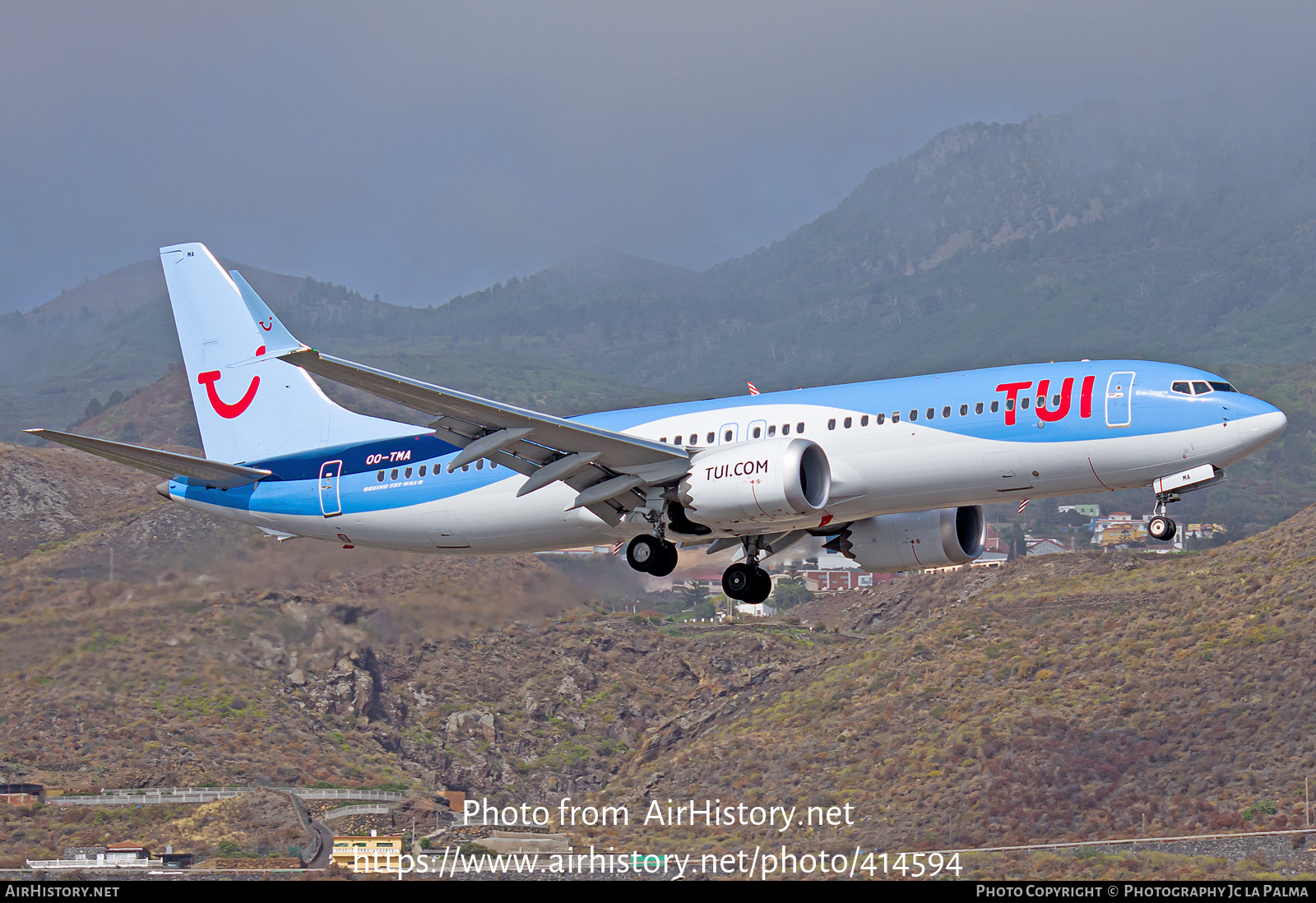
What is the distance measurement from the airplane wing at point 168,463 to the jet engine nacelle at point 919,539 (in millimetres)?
16483

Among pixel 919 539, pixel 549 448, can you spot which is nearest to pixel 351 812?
pixel 549 448

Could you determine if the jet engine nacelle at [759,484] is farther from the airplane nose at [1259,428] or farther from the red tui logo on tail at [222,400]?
the red tui logo on tail at [222,400]

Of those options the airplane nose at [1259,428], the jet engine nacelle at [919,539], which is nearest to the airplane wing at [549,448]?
the jet engine nacelle at [919,539]

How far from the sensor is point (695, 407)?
35.8 metres

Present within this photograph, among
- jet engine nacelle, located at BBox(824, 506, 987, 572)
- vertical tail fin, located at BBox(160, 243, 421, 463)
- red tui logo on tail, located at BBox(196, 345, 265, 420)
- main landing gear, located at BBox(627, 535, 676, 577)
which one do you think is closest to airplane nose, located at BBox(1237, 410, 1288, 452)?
jet engine nacelle, located at BBox(824, 506, 987, 572)

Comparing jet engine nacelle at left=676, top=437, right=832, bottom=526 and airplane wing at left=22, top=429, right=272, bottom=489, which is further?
airplane wing at left=22, top=429, right=272, bottom=489

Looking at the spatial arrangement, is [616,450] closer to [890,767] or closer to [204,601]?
[204,601]

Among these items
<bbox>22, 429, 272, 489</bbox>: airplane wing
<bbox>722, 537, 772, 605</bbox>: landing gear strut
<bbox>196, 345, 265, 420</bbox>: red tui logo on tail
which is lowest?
<bbox>722, 537, 772, 605</bbox>: landing gear strut

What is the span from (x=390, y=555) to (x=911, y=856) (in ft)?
80.0

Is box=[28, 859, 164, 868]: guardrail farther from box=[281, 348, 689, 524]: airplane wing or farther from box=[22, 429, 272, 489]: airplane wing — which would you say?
box=[281, 348, 689, 524]: airplane wing

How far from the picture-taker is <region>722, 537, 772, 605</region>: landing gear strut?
37.2 metres

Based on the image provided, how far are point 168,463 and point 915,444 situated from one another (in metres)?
19.1

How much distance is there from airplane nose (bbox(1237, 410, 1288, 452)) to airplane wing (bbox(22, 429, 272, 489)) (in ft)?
80.2

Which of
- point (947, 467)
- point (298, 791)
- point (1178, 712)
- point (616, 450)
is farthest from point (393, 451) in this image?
point (1178, 712)
